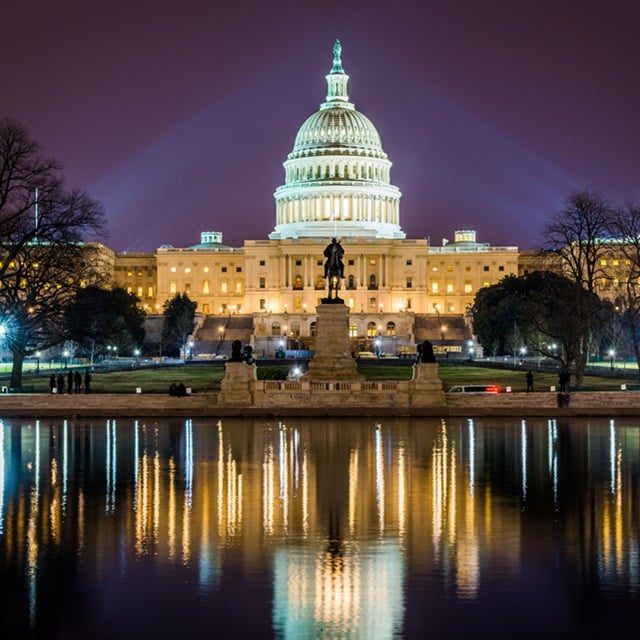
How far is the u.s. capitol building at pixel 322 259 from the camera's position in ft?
547

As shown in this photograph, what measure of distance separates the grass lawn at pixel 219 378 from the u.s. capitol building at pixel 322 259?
2638 inches

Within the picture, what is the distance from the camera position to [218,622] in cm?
1623

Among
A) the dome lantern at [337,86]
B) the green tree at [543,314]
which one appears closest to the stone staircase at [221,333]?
the green tree at [543,314]

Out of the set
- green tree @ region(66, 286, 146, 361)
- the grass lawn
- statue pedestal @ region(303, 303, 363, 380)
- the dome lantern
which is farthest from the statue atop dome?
statue pedestal @ region(303, 303, 363, 380)

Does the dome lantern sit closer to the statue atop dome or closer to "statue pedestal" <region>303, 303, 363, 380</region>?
the statue atop dome

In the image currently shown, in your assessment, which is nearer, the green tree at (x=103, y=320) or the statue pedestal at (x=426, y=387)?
the statue pedestal at (x=426, y=387)

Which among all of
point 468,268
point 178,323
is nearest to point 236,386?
point 178,323

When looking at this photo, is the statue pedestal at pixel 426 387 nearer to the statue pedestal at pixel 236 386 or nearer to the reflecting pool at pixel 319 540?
the statue pedestal at pixel 236 386

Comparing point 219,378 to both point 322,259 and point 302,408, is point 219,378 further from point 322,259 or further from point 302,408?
point 322,259

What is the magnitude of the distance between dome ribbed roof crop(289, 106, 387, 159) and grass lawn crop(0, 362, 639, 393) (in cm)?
9951

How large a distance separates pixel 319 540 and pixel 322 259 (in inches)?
5749

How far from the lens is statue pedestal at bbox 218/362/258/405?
5047cm

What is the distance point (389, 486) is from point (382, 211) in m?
160

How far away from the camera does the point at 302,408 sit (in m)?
49.1
